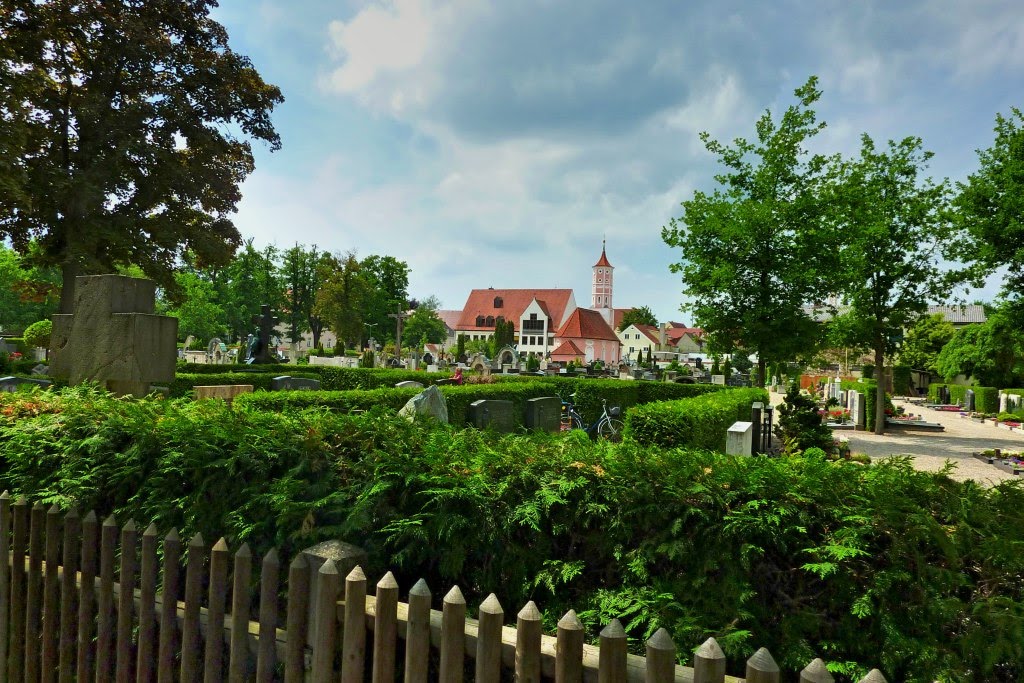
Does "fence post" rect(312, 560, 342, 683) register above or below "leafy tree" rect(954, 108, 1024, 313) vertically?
below

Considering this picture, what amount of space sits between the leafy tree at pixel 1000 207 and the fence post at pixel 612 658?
2052 cm

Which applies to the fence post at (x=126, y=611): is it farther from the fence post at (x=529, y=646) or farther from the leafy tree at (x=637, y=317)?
the leafy tree at (x=637, y=317)

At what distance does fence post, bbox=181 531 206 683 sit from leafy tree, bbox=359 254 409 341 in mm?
56158

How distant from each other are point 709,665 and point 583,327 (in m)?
84.7

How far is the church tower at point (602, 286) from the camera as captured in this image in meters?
117

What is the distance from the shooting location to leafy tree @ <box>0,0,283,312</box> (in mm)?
19328

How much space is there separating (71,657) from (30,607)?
1.35 ft

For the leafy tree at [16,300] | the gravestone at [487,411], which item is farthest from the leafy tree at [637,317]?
the gravestone at [487,411]

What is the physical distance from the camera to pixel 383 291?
62.4 metres

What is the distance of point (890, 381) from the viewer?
41844mm

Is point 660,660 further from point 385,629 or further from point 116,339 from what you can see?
point 116,339

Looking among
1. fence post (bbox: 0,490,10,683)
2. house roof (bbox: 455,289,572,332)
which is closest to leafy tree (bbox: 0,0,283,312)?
fence post (bbox: 0,490,10,683)

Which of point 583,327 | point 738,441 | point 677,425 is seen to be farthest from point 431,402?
point 583,327

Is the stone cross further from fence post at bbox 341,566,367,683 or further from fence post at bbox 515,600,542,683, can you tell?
fence post at bbox 515,600,542,683
